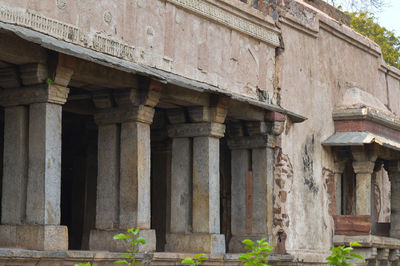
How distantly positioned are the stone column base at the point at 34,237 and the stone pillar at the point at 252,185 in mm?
3878

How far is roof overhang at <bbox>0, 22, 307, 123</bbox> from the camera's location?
26.2 feet

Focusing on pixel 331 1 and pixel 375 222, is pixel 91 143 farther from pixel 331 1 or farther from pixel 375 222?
pixel 331 1

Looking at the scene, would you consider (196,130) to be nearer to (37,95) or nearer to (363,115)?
(37,95)

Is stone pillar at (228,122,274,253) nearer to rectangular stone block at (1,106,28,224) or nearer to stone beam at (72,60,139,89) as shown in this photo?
stone beam at (72,60,139,89)

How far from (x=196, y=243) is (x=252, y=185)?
5.72 feet

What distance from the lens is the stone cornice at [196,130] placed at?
1084cm

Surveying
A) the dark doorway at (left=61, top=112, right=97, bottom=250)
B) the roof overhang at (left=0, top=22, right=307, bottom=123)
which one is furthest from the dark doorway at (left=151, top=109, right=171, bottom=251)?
the roof overhang at (left=0, top=22, right=307, bottom=123)

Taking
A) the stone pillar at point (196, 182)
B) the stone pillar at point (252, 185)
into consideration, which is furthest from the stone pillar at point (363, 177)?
the stone pillar at point (196, 182)

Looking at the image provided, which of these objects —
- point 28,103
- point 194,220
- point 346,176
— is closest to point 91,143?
point 194,220

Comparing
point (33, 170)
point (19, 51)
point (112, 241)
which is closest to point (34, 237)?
point (33, 170)

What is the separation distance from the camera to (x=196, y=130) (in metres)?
10.9

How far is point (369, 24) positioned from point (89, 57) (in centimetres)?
1978

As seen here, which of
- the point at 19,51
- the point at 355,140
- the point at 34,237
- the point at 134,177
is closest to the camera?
the point at 19,51

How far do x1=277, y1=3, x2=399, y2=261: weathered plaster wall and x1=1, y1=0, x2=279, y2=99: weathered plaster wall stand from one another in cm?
63
